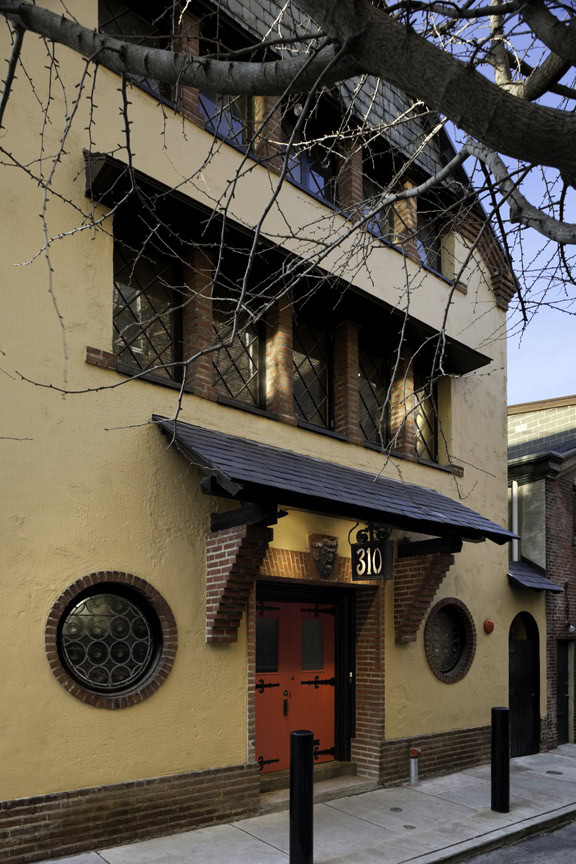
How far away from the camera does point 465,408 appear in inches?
514

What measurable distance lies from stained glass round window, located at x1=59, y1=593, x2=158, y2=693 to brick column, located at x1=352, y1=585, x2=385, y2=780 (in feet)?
12.3

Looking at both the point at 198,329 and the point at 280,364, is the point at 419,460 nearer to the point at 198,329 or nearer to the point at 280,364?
the point at 280,364

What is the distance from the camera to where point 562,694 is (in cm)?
1461

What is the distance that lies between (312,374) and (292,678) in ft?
13.4

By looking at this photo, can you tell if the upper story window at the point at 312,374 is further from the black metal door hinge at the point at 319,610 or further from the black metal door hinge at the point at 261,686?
the black metal door hinge at the point at 261,686

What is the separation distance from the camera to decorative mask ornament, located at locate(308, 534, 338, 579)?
9.73 m

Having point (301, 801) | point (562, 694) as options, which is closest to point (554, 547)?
point (562, 694)

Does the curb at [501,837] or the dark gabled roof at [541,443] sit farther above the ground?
the dark gabled roof at [541,443]

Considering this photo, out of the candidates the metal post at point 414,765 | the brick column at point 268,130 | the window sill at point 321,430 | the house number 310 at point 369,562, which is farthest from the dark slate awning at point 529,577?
the brick column at point 268,130

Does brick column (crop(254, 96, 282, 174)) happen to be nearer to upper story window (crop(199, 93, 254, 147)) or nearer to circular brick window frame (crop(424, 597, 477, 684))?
upper story window (crop(199, 93, 254, 147))

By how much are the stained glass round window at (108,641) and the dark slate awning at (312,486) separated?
1607 mm

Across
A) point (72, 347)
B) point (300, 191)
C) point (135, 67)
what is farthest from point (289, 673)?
point (135, 67)

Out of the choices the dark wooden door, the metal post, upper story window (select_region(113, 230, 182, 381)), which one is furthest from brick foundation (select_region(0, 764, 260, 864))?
the dark wooden door

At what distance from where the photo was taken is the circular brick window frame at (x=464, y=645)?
37.2ft
